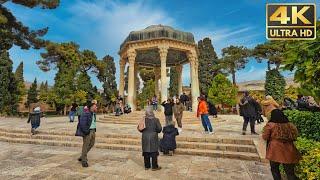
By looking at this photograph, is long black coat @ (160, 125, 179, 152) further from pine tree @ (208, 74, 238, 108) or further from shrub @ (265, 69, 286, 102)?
shrub @ (265, 69, 286, 102)

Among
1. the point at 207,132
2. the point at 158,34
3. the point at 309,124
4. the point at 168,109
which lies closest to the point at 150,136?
the point at 309,124

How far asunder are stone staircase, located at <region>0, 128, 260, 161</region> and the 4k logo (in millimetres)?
5681

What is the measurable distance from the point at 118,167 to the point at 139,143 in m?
3.24

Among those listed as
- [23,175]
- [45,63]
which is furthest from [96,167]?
[45,63]

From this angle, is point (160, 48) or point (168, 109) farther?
point (160, 48)

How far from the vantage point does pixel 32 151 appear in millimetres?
9500

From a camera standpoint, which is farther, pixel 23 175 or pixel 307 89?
pixel 23 175

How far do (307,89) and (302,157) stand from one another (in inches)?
63.9

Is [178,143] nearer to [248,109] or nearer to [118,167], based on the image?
[118,167]

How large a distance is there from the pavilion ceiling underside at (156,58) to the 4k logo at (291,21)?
19.6 metres

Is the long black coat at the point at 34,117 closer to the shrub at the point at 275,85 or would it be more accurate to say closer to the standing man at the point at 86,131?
the standing man at the point at 86,131

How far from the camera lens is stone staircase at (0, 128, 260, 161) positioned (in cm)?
876

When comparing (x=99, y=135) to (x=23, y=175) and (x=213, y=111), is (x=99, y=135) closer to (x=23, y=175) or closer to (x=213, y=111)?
(x=23, y=175)

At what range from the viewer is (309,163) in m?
4.55
